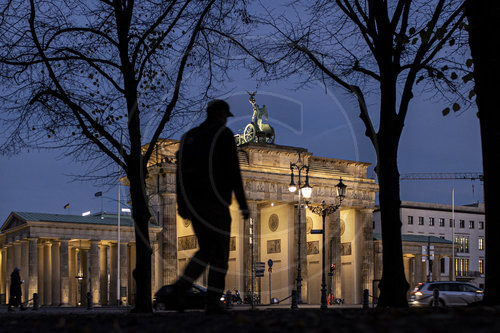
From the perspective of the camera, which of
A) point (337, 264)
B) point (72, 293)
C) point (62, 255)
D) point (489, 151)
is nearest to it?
point (489, 151)

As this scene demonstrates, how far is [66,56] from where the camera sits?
1722 cm

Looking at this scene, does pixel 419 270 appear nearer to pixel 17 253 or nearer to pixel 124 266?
pixel 124 266

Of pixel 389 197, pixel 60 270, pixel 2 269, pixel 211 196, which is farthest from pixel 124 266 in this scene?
pixel 211 196

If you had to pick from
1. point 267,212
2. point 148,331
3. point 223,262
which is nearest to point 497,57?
point 223,262

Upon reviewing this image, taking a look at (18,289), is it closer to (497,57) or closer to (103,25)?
(103,25)

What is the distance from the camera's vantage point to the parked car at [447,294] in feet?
116

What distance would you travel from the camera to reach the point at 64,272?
56.8 meters

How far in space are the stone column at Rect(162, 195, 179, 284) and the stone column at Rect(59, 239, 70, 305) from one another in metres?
10.8

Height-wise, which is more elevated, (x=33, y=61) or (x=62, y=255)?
(x=33, y=61)

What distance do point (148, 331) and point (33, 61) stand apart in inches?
497

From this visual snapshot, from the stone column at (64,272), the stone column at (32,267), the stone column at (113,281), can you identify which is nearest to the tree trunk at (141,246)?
the stone column at (32,267)

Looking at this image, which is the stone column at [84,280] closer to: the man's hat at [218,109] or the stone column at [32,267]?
the stone column at [32,267]

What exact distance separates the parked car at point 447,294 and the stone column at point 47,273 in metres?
32.3

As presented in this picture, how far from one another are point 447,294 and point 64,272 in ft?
105
